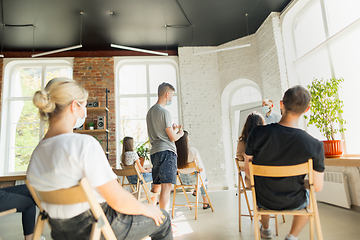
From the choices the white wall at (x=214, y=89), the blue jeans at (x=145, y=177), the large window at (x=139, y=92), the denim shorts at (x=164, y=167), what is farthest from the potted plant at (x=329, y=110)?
the large window at (x=139, y=92)

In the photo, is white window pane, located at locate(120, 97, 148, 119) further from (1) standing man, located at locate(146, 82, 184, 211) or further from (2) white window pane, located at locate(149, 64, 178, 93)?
(1) standing man, located at locate(146, 82, 184, 211)

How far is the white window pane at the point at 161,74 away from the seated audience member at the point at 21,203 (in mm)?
4829

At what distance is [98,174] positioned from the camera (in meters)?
0.93

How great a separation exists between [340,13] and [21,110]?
7272 millimetres

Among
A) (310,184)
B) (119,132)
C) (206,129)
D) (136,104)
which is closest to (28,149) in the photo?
(119,132)

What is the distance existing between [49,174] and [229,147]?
221 inches

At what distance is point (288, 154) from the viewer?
1629mm

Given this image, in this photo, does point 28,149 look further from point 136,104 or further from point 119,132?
point 136,104

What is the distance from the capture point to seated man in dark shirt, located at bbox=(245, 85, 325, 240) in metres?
1.60

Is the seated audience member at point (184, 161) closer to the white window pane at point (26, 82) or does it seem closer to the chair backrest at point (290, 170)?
the chair backrest at point (290, 170)

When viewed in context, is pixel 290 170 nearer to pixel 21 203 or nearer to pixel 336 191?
pixel 21 203

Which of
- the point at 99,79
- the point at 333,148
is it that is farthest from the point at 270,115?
the point at 99,79

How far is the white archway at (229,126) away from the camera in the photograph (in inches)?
239

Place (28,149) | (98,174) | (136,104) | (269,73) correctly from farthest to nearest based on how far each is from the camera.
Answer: (136,104) → (28,149) → (269,73) → (98,174)
